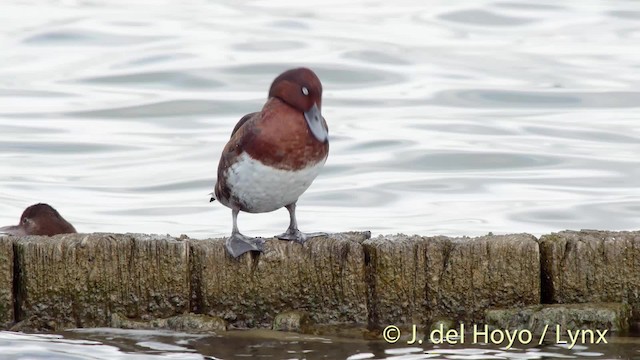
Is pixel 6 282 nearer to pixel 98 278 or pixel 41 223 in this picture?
pixel 98 278

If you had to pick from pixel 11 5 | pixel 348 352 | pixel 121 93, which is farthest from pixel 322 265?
pixel 11 5

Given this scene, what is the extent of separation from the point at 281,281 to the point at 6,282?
117 cm

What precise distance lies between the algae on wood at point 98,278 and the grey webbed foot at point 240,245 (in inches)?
7.7

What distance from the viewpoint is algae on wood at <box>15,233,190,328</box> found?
6.07 meters

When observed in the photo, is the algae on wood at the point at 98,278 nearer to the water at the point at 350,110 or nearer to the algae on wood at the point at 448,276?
the water at the point at 350,110

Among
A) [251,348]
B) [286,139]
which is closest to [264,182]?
[286,139]

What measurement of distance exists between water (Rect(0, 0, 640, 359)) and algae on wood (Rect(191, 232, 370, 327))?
29cm

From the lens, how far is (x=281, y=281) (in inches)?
244

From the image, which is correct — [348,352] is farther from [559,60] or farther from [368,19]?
[368,19]

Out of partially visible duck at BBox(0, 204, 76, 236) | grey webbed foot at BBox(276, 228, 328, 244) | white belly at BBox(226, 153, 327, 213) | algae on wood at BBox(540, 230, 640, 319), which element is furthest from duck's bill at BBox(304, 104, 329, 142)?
partially visible duck at BBox(0, 204, 76, 236)

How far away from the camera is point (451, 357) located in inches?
232

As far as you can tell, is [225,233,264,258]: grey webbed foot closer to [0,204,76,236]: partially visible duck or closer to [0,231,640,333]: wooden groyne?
[0,231,640,333]: wooden groyne

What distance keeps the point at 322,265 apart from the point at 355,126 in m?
11.6

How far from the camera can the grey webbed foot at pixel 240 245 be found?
20.1ft
